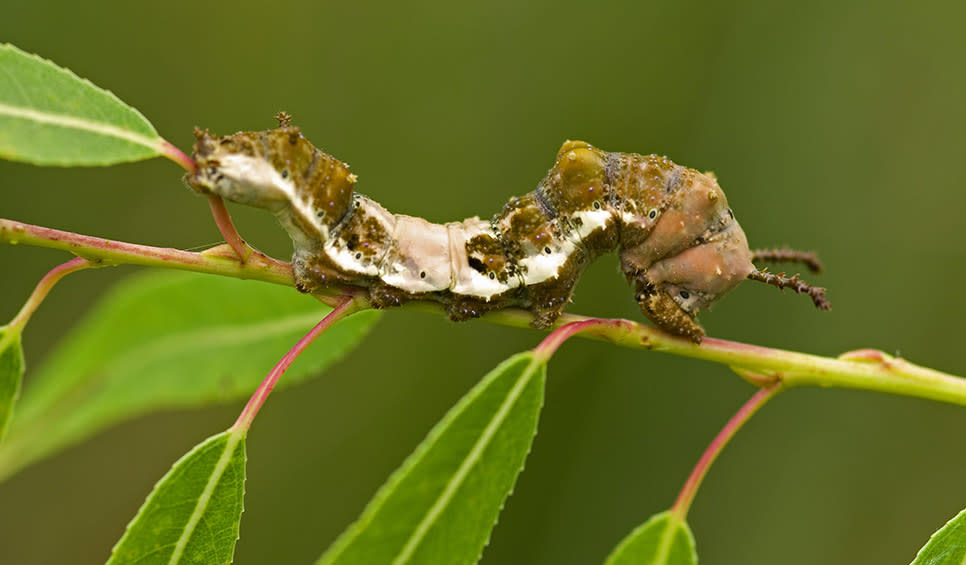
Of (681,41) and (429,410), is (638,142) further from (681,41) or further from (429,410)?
(429,410)

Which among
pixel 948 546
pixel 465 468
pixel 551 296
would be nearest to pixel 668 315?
pixel 551 296

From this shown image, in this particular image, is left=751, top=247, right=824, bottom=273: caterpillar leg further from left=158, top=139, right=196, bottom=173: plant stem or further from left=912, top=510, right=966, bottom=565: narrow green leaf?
left=158, top=139, right=196, bottom=173: plant stem

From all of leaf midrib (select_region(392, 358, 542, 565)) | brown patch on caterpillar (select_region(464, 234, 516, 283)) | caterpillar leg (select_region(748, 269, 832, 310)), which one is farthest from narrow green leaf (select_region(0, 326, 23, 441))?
caterpillar leg (select_region(748, 269, 832, 310))

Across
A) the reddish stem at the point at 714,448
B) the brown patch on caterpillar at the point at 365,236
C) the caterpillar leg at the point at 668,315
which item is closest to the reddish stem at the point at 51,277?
the brown patch on caterpillar at the point at 365,236

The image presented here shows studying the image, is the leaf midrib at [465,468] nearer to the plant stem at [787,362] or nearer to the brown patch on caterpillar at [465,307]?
the plant stem at [787,362]

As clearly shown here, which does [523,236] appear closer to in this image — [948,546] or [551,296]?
[551,296]

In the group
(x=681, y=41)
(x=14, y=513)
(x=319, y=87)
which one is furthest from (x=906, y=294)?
(x=14, y=513)
